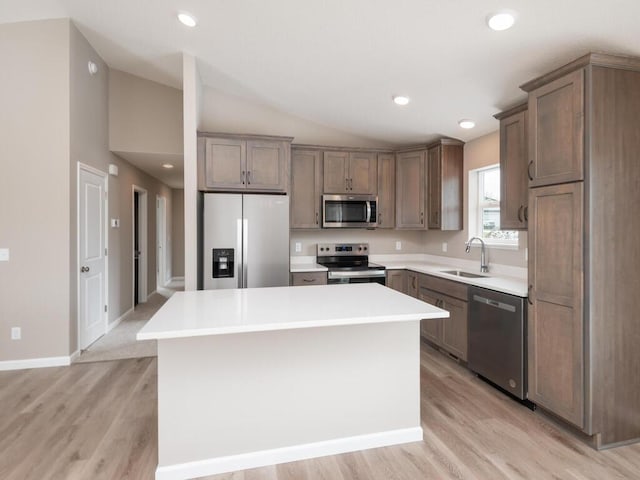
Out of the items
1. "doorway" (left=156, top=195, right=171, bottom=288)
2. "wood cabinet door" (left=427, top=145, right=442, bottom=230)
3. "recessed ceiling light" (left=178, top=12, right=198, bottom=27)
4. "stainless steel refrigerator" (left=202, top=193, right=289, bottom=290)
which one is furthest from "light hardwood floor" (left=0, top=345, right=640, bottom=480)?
"doorway" (left=156, top=195, right=171, bottom=288)

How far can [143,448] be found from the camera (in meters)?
2.09

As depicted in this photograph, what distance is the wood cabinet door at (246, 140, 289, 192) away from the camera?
371 cm

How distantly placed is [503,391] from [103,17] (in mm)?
4702

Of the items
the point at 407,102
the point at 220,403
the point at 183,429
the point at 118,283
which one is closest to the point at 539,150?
the point at 407,102

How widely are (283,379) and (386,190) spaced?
2.98 metres

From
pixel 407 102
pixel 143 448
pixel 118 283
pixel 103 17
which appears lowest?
pixel 143 448

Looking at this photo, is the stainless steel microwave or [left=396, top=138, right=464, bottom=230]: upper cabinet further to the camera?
the stainless steel microwave

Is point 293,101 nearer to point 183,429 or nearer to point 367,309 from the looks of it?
point 367,309

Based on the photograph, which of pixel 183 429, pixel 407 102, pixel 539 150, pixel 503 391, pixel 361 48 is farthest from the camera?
pixel 407 102

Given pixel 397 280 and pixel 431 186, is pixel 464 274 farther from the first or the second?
pixel 431 186

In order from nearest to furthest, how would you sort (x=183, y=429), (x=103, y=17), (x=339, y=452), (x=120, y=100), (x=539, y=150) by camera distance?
1. (x=183, y=429)
2. (x=339, y=452)
3. (x=539, y=150)
4. (x=103, y=17)
5. (x=120, y=100)

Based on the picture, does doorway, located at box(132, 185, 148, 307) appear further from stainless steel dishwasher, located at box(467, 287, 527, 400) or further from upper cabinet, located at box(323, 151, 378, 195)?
stainless steel dishwasher, located at box(467, 287, 527, 400)

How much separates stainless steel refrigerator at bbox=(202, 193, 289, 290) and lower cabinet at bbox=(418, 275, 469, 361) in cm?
152

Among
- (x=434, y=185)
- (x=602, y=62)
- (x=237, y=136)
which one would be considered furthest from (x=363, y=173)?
(x=602, y=62)
